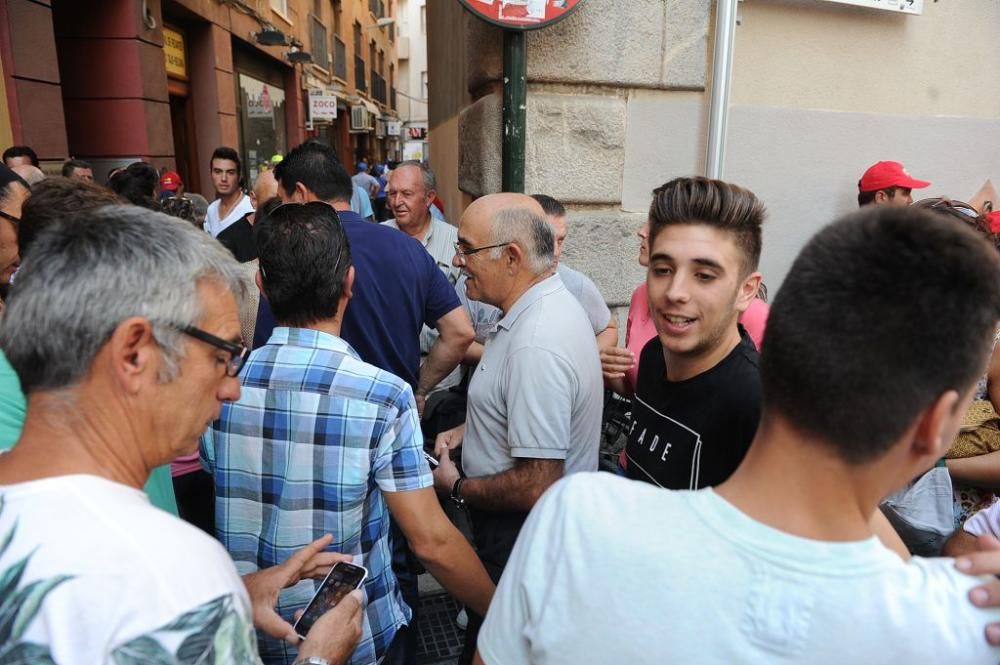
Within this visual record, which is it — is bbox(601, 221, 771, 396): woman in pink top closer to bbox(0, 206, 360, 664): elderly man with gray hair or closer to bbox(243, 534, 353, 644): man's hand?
bbox(243, 534, 353, 644): man's hand

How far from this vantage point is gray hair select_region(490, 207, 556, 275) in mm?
2217

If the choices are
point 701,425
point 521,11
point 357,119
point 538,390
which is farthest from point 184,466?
point 357,119

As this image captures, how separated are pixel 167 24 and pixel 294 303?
11.2 meters

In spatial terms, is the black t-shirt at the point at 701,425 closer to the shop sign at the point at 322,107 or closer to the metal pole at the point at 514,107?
the metal pole at the point at 514,107

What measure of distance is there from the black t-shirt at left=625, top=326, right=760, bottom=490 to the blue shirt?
1.44 meters

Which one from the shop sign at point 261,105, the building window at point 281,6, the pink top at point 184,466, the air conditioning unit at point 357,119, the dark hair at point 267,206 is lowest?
the pink top at point 184,466

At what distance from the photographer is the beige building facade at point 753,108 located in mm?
3521

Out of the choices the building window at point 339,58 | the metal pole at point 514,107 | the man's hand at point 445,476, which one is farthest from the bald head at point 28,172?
the building window at point 339,58

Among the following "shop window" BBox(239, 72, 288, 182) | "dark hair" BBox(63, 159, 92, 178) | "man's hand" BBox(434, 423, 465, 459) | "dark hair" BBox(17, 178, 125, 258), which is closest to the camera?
"dark hair" BBox(17, 178, 125, 258)

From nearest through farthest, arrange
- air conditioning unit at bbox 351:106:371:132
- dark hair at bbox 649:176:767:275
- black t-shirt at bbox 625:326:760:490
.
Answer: black t-shirt at bbox 625:326:760:490 < dark hair at bbox 649:176:767:275 < air conditioning unit at bbox 351:106:371:132

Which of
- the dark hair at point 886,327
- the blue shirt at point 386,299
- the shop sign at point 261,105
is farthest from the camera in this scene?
the shop sign at point 261,105

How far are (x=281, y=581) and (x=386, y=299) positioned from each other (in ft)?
5.20

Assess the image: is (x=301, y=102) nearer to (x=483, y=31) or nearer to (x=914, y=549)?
(x=483, y=31)

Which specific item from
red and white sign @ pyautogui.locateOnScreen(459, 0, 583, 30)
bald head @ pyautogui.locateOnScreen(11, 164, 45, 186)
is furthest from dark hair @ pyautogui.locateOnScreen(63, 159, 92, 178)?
red and white sign @ pyautogui.locateOnScreen(459, 0, 583, 30)
